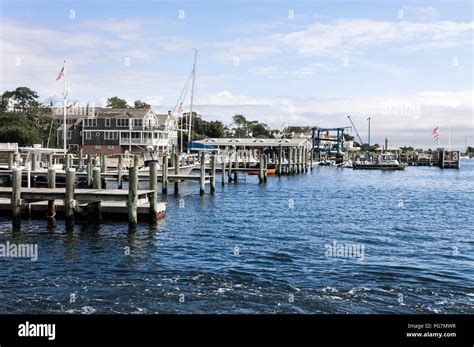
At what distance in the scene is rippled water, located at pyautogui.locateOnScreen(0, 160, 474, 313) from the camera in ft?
48.0

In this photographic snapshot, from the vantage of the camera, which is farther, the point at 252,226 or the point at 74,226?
the point at 252,226

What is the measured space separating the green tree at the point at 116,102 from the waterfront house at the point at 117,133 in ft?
165

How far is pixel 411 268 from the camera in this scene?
19078 millimetres

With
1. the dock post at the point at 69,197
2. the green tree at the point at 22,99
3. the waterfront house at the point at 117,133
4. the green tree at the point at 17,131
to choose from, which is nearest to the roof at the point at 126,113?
the waterfront house at the point at 117,133

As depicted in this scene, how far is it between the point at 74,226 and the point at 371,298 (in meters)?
16.1

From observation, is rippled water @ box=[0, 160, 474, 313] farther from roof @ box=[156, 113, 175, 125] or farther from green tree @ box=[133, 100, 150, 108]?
green tree @ box=[133, 100, 150, 108]

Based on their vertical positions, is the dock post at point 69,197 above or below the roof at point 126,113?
below

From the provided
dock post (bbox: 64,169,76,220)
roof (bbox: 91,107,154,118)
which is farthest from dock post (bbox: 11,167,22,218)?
roof (bbox: 91,107,154,118)

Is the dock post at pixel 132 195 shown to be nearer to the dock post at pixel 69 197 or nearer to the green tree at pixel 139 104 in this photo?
the dock post at pixel 69 197

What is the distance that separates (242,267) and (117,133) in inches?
3234

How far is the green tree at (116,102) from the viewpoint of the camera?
15062 cm
